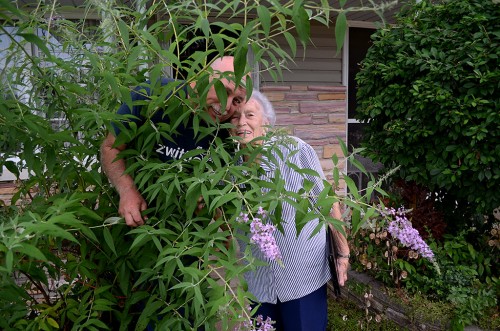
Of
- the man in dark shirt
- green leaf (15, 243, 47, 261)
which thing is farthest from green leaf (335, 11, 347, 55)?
green leaf (15, 243, 47, 261)

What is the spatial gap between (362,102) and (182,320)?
10.5 ft

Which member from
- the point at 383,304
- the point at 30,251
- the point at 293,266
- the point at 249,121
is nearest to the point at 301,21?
the point at 30,251

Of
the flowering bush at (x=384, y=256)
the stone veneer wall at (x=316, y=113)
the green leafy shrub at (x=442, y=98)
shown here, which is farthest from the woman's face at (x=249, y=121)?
the stone veneer wall at (x=316, y=113)

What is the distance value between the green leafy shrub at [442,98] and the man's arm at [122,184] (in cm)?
255

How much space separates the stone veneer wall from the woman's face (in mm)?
3736

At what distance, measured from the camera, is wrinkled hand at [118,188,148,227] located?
1365mm

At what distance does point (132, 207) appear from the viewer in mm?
1379

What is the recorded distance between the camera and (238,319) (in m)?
1.11

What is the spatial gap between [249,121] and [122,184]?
59cm

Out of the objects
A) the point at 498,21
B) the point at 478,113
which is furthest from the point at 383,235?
the point at 498,21

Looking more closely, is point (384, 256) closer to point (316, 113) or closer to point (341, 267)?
point (341, 267)

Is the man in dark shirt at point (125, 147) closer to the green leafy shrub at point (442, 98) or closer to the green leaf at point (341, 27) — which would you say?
the green leaf at point (341, 27)

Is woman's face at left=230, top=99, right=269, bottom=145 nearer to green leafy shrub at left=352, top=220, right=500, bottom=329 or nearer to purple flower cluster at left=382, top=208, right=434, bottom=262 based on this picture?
purple flower cluster at left=382, top=208, right=434, bottom=262

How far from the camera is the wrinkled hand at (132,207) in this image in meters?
1.37
